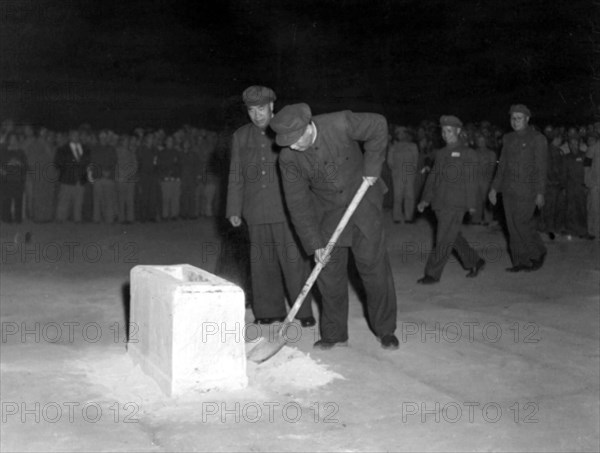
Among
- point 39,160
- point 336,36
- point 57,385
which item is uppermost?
point 336,36

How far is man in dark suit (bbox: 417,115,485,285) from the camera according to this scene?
8.86 meters

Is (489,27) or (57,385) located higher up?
(489,27)

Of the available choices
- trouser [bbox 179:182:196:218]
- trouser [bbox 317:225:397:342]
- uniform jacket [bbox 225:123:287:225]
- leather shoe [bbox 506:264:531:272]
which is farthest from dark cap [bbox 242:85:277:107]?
trouser [bbox 179:182:196:218]

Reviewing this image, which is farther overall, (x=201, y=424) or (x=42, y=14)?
(x=42, y=14)

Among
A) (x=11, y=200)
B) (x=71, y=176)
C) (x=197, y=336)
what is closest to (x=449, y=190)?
(x=197, y=336)

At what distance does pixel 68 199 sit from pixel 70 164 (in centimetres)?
74

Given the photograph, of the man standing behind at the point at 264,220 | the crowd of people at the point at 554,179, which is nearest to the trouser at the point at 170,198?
the crowd of people at the point at 554,179

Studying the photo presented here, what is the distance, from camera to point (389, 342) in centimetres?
626

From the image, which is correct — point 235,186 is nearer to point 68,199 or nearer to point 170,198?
point 68,199

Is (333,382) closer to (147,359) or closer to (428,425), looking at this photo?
(428,425)

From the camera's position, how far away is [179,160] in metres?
16.2

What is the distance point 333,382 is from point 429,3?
21.8 meters

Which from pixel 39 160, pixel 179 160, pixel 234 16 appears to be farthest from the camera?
pixel 234 16

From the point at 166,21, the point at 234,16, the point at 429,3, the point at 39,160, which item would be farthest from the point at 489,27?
the point at 39,160
